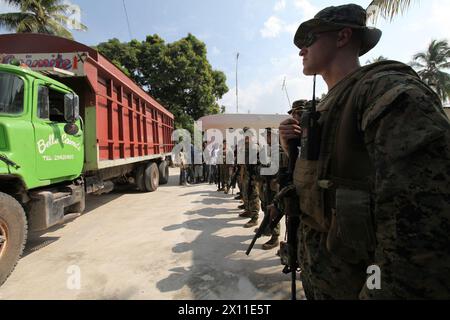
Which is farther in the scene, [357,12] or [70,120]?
[70,120]

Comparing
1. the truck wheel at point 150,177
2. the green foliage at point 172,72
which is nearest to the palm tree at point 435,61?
the green foliage at point 172,72

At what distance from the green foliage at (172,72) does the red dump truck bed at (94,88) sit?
13.0 m

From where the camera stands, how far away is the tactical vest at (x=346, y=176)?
0.93 metres

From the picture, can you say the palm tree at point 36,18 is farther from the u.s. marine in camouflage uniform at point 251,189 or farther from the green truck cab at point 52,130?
the u.s. marine in camouflage uniform at point 251,189

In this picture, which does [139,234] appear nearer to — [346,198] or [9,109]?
[9,109]

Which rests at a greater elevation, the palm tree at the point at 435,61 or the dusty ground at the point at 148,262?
the palm tree at the point at 435,61

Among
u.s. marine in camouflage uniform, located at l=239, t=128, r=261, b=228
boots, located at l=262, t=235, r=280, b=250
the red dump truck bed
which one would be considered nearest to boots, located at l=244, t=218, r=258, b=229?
u.s. marine in camouflage uniform, located at l=239, t=128, r=261, b=228

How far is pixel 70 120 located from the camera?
369 centimetres

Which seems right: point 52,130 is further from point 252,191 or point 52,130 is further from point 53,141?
point 252,191

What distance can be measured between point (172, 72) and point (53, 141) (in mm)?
16906

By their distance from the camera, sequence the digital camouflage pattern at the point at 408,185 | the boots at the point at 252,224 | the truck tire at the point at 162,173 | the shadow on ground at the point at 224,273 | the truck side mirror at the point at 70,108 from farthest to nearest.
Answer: the truck tire at the point at 162,173 < the boots at the point at 252,224 < the truck side mirror at the point at 70,108 < the shadow on ground at the point at 224,273 < the digital camouflage pattern at the point at 408,185

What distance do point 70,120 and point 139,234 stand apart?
2.00 m

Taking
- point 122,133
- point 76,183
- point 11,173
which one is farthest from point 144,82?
point 11,173

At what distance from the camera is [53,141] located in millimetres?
3643
